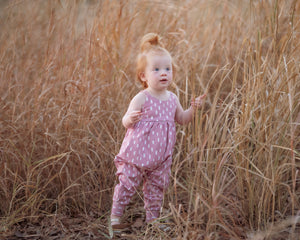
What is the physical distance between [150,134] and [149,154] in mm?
111

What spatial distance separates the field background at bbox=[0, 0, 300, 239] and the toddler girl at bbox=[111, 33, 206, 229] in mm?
152

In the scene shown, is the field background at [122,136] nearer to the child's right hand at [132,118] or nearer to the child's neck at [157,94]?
the child's neck at [157,94]

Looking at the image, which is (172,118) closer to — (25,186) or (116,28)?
(25,186)

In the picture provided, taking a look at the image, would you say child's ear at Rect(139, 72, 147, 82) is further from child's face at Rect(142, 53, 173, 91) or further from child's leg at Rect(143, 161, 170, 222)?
child's leg at Rect(143, 161, 170, 222)

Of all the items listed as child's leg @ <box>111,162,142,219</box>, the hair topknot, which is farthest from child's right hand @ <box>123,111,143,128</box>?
the hair topknot

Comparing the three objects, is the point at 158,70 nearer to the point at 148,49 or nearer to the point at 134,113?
the point at 148,49

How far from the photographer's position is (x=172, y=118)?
219 cm

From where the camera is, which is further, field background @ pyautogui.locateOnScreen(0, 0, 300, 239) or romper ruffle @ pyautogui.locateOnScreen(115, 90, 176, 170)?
romper ruffle @ pyautogui.locateOnScreen(115, 90, 176, 170)

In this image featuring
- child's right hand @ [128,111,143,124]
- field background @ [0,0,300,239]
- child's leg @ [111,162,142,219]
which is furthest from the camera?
child's leg @ [111,162,142,219]

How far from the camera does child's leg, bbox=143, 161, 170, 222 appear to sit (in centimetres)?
218

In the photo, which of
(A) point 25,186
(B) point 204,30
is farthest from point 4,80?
(B) point 204,30

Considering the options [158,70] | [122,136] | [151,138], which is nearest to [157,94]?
[158,70]

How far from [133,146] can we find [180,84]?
1.12 m

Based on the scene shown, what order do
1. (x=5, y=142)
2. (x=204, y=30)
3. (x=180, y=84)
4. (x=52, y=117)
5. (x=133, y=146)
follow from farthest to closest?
(x=204, y=30) → (x=180, y=84) → (x=52, y=117) → (x=5, y=142) → (x=133, y=146)
